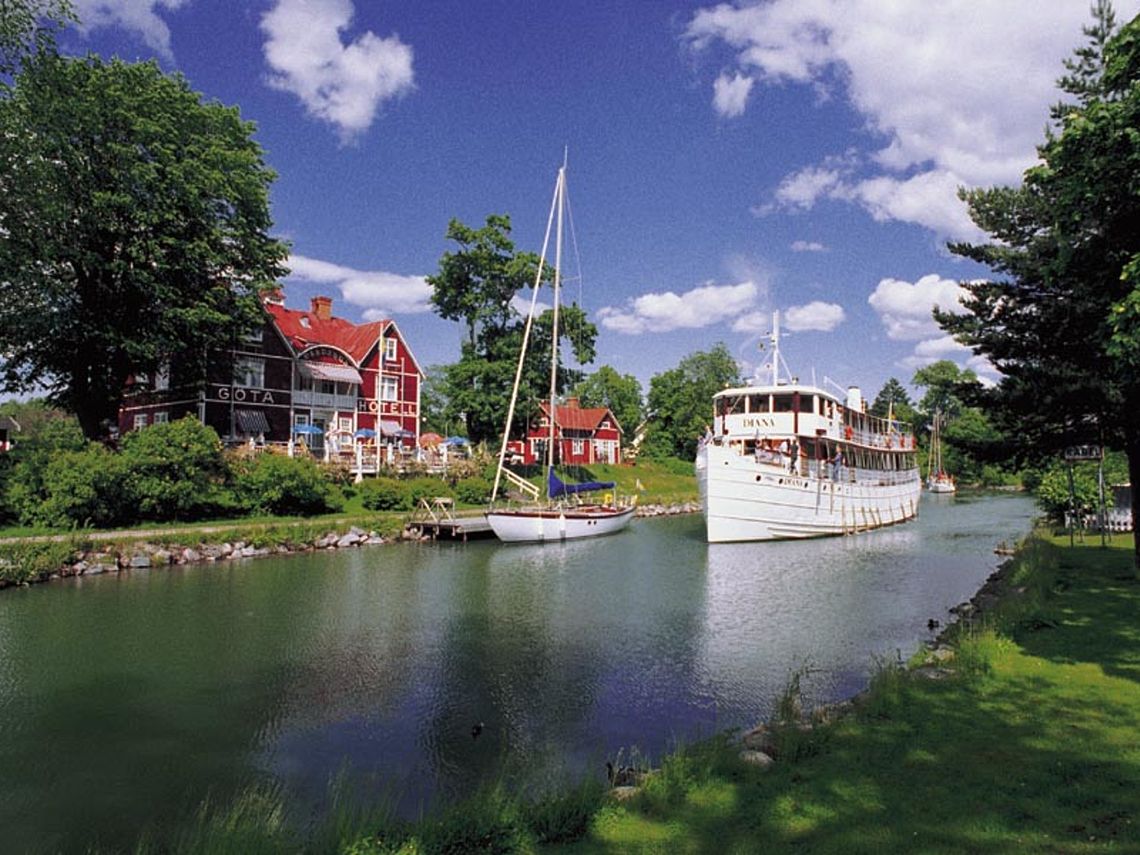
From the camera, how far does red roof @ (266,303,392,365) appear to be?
48594mm

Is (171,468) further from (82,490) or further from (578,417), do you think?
(578,417)

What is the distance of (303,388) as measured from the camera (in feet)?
150

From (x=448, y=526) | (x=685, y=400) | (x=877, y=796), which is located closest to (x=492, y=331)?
(x=448, y=526)

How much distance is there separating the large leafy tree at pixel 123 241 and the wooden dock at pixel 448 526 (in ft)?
44.4

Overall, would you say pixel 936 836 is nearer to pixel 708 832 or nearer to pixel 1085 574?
pixel 708 832

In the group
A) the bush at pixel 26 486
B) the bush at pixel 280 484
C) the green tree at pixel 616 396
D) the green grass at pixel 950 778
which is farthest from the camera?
the green tree at pixel 616 396

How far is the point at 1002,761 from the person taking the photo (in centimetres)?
673

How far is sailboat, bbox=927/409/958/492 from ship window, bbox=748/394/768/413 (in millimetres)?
54506

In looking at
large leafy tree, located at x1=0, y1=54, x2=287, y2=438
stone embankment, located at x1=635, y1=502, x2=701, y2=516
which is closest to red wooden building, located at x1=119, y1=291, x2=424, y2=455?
large leafy tree, located at x1=0, y1=54, x2=287, y2=438

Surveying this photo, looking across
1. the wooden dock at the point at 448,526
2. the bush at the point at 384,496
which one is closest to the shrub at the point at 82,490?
the bush at the point at 384,496

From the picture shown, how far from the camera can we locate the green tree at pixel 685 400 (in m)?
81.3

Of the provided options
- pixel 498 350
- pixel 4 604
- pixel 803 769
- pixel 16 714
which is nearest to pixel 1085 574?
pixel 803 769

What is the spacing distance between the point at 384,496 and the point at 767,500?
19580mm

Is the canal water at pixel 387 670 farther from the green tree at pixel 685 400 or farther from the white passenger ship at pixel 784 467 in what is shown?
the green tree at pixel 685 400
